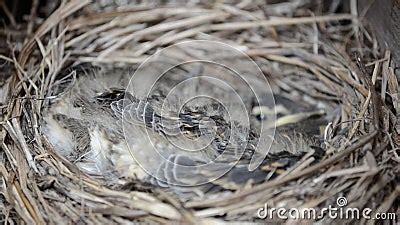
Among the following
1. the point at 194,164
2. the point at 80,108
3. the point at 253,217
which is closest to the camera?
the point at 253,217

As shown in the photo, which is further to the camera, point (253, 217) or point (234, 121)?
point (234, 121)

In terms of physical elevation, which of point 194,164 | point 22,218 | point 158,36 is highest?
point 158,36

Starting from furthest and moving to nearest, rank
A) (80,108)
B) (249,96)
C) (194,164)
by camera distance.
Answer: (249,96)
(80,108)
(194,164)

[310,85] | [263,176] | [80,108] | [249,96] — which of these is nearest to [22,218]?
[80,108]

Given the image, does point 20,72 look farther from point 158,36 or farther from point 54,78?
point 158,36
